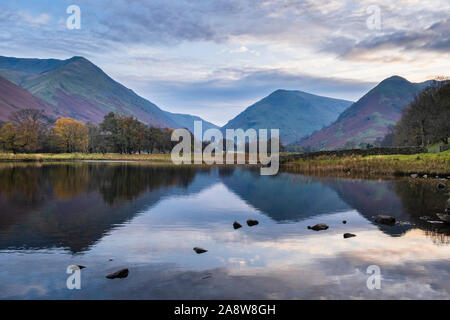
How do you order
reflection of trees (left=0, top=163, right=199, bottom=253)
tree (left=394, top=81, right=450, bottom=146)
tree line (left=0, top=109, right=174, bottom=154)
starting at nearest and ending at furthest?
reflection of trees (left=0, top=163, right=199, bottom=253)
tree (left=394, top=81, right=450, bottom=146)
tree line (left=0, top=109, right=174, bottom=154)

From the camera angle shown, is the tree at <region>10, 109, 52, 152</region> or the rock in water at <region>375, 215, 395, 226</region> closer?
the rock in water at <region>375, 215, 395, 226</region>

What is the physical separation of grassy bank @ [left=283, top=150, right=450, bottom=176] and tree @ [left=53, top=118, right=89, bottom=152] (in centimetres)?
12775

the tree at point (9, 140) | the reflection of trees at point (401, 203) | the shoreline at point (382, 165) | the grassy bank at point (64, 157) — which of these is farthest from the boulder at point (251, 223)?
the tree at point (9, 140)

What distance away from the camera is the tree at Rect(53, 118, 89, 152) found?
604 ft

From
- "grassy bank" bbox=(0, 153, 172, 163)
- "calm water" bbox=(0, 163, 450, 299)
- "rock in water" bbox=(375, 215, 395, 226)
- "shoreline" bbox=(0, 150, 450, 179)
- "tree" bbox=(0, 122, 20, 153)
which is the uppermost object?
"tree" bbox=(0, 122, 20, 153)

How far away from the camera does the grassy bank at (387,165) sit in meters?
68.0

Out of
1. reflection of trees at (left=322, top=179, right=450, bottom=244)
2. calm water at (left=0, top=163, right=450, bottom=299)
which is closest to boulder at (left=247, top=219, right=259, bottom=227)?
calm water at (left=0, top=163, right=450, bottom=299)

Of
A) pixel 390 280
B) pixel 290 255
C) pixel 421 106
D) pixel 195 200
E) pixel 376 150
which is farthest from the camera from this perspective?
pixel 421 106

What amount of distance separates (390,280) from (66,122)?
680 feet

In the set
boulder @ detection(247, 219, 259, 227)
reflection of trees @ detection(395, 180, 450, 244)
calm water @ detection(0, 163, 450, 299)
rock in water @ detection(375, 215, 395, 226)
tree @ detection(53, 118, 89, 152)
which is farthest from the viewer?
tree @ detection(53, 118, 89, 152)

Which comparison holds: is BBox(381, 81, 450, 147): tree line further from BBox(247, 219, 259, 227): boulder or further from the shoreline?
BBox(247, 219, 259, 227): boulder

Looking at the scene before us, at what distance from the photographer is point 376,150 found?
102375mm
